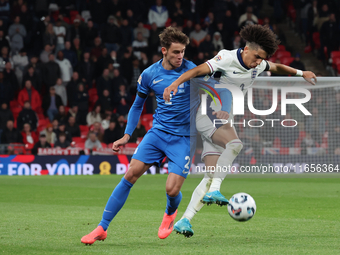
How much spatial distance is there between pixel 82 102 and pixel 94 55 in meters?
1.82

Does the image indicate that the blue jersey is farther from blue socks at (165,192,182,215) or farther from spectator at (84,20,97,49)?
spectator at (84,20,97,49)

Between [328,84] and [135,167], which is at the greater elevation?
[328,84]

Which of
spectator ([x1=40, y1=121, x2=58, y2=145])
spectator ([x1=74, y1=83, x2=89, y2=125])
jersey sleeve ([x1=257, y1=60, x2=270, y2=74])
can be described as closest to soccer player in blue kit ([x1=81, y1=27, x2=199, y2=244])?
jersey sleeve ([x1=257, y1=60, x2=270, y2=74])

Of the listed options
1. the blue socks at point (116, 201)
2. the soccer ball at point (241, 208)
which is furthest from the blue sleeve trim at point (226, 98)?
the blue socks at point (116, 201)


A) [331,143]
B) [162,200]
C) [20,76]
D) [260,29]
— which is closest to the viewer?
[260,29]

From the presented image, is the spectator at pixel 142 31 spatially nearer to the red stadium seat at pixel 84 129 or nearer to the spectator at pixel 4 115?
the red stadium seat at pixel 84 129

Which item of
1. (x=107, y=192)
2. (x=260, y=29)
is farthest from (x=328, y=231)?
(x=107, y=192)

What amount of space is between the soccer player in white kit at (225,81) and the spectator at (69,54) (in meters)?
12.2

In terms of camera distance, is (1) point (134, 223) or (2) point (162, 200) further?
(2) point (162, 200)

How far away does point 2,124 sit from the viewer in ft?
52.9

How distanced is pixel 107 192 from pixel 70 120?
5.49m

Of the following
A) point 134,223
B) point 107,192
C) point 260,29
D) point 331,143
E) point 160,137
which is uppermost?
point 260,29

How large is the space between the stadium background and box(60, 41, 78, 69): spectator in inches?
1.7

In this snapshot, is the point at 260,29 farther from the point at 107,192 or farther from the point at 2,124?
the point at 2,124
